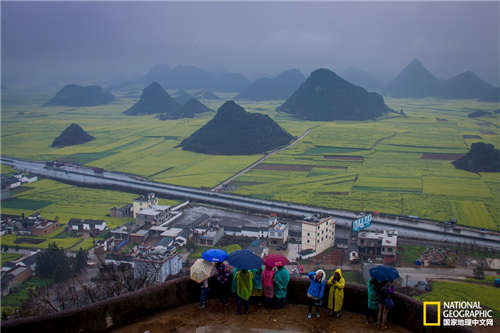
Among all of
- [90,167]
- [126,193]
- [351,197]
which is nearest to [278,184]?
[351,197]

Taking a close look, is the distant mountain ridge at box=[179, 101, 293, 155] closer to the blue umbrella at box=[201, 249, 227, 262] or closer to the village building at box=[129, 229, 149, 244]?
the village building at box=[129, 229, 149, 244]

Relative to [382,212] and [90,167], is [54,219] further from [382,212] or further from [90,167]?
[382,212]

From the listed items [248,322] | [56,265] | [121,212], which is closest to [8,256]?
[56,265]

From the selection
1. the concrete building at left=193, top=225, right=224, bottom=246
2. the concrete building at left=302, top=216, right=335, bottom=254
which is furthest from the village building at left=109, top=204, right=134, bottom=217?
the concrete building at left=302, top=216, right=335, bottom=254

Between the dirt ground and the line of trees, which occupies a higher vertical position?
the dirt ground

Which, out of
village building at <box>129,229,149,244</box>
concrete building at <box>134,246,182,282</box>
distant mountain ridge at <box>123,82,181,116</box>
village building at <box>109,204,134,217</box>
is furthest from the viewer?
distant mountain ridge at <box>123,82,181,116</box>
